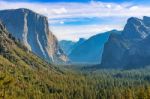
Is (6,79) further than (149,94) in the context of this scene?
No

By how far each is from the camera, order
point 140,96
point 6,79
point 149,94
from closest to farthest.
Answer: point 6,79 < point 149,94 < point 140,96

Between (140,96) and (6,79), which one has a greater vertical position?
(6,79)

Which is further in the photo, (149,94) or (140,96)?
(140,96)

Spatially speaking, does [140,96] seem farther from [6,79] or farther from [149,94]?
[6,79]

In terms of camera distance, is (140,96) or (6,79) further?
(140,96)

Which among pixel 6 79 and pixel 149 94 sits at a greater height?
pixel 6 79

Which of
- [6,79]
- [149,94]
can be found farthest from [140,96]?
[6,79]

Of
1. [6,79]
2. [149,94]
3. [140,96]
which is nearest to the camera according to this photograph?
[6,79]
